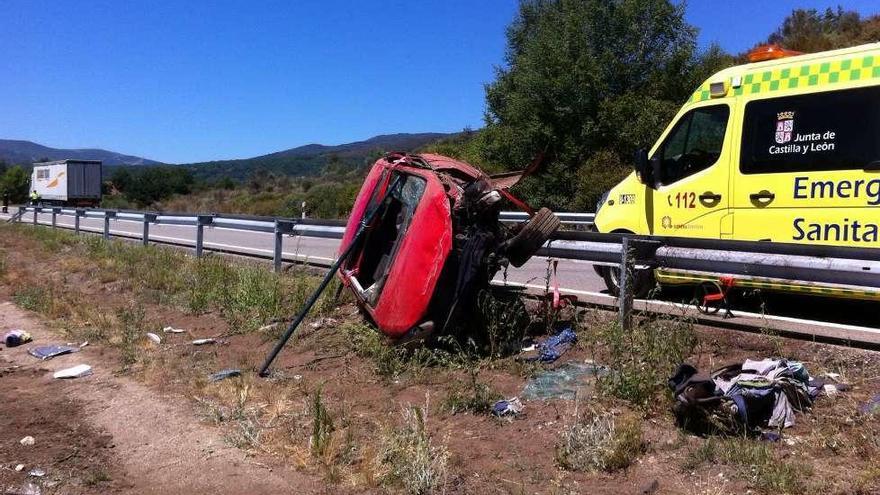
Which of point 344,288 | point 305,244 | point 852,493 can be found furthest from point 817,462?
point 305,244

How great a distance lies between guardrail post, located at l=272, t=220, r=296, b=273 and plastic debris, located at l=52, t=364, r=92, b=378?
3484mm

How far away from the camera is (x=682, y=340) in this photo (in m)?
5.38

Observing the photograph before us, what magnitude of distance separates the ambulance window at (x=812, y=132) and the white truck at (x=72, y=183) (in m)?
46.4

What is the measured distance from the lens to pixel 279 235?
10.7 m

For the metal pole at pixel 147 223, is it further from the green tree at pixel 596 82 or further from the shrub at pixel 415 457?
the shrub at pixel 415 457

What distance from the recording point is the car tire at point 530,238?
6.02 meters

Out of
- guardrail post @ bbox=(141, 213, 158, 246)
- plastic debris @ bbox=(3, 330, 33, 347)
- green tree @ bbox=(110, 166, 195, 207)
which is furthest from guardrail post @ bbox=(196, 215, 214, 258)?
green tree @ bbox=(110, 166, 195, 207)

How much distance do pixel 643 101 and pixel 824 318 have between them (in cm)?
1776

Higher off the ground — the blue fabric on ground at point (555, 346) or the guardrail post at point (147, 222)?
the guardrail post at point (147, 222)

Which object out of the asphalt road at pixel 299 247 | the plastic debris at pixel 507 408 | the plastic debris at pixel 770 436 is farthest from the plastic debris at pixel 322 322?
the plastic debris at pixel 770 436

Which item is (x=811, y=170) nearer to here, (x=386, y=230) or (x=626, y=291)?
(x=626, y=291)

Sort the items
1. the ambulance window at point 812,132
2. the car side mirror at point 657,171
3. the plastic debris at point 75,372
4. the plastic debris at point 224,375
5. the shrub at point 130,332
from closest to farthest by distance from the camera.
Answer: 1. the plastic debris at point 224,375
2. the ambulance window at point 812,132
3. the plastic debris at point 75,372
4. the shrub at point 130,332
5. the car side mirror at point 657,171

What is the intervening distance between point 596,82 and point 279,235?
1598 centimetres

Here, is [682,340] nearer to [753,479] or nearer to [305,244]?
[753,479]
